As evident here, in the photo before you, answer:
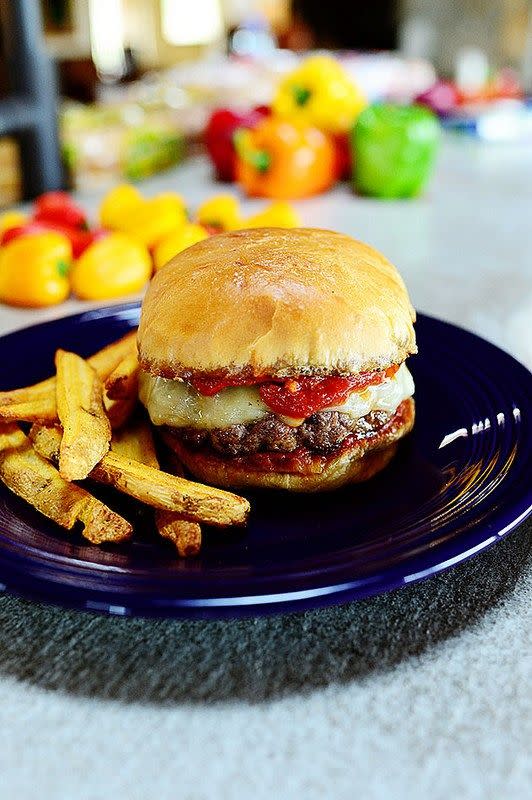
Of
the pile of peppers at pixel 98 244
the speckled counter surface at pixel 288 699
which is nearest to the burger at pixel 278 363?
the speckled counter surface at pixel 288 699

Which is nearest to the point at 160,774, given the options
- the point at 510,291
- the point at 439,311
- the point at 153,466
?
the point at 153,466

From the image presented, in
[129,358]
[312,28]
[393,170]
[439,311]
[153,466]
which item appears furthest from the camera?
[312,28]

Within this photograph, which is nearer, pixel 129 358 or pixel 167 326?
pixel 167 326

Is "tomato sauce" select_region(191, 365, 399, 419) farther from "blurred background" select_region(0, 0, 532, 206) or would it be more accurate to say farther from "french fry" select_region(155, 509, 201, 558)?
"blurred background" select_region(0, 0, 532, 206)

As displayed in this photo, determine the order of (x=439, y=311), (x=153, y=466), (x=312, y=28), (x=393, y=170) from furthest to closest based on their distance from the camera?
(x=312, y=28) < (x=393, y=170) < (x=439, y=311) < (x=153, y=466)

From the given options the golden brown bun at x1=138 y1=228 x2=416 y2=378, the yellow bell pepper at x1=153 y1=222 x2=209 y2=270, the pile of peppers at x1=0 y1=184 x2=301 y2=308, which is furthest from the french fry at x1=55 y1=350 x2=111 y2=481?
the yellow bell pepper at x1=153 y1=222 x2=209 y2=270

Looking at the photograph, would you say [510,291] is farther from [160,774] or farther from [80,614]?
[160,774]

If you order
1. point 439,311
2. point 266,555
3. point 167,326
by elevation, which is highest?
point 167,326
